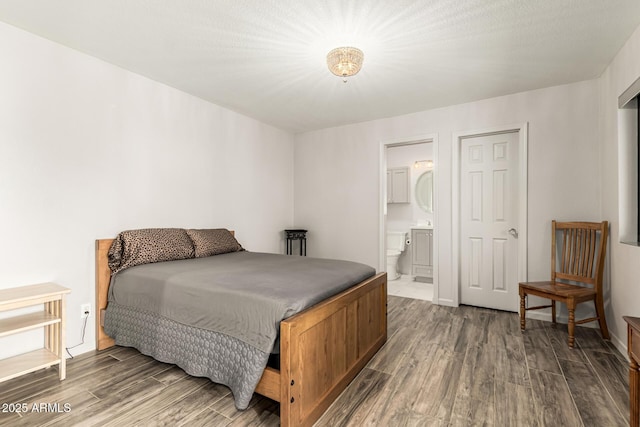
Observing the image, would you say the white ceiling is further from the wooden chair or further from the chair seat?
the chair seat

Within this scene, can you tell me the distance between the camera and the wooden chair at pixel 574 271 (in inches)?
105

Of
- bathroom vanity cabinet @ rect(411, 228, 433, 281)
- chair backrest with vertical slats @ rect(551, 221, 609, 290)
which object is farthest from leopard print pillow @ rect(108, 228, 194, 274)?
bathroom vanity cabinet @ rect(411, 228, 433, 281)

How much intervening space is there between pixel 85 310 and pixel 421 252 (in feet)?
15.0

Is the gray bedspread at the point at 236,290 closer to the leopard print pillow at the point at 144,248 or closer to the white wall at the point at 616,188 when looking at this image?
the leopard print pillow at the point at 144,248

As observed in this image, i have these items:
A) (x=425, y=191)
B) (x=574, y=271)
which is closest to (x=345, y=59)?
(x=574, y=271)

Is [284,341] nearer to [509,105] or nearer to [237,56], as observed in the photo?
[237,56]

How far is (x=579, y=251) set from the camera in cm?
296

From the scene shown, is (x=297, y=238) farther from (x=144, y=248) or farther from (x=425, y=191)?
(x=425, y=191)

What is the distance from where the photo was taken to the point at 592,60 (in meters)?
2.64

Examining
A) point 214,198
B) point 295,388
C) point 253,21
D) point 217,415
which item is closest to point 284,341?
point 295,388

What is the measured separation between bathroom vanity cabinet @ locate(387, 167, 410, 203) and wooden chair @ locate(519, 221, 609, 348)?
2.65 metres

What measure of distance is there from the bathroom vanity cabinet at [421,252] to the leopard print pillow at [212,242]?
312cm

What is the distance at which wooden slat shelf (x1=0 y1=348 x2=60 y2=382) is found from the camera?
192 cm

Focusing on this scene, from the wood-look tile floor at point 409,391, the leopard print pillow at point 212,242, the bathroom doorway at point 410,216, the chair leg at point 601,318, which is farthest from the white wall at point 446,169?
the leopard print pillow at point 212,242
